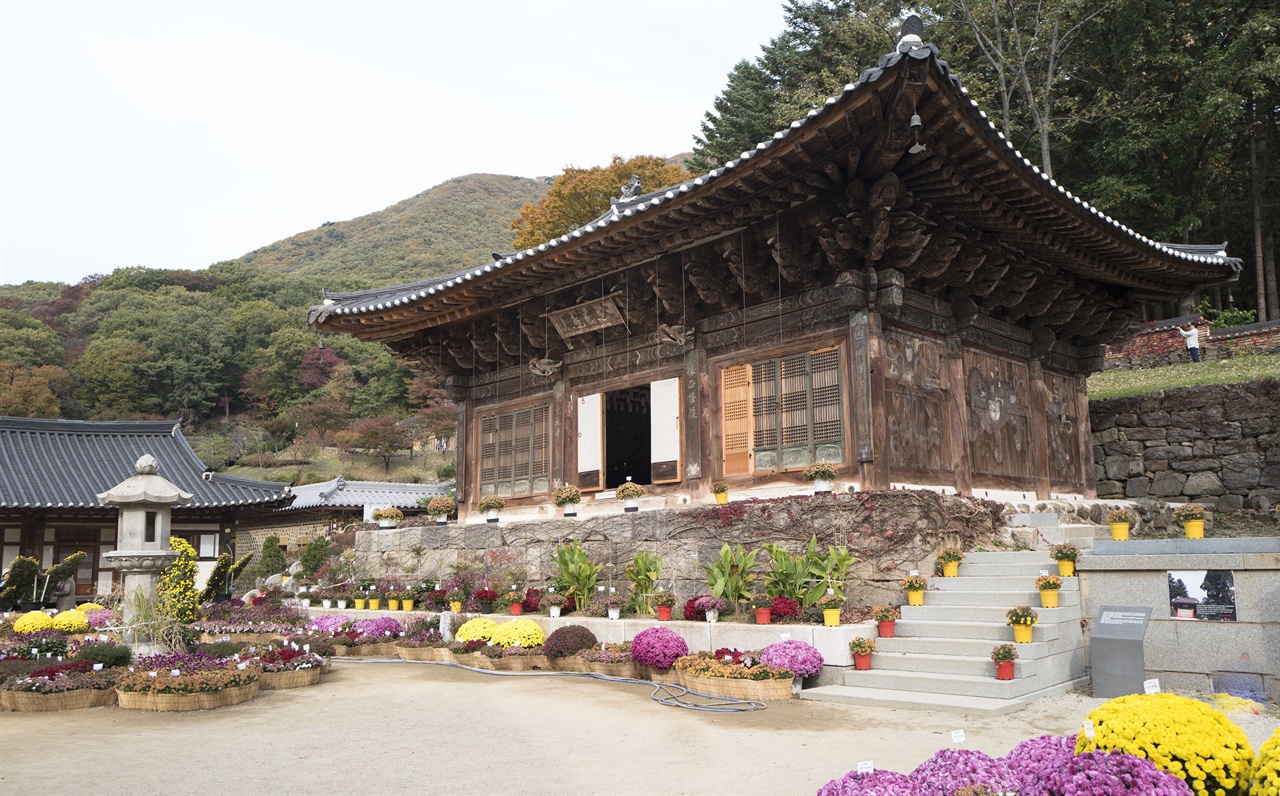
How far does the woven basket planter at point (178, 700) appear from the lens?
356 inches

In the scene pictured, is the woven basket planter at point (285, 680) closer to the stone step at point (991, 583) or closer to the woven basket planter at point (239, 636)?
the woven basket planter at point (239, 636)

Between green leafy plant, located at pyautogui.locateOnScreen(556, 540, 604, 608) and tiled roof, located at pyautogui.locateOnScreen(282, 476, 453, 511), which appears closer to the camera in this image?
green leafy plant, located at pyautogui.locateOnScreen(556, 540, 604, 608)

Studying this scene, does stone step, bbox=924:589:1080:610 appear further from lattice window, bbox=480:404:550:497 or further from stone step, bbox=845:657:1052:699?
lattice window, bbox=480:404:550:497

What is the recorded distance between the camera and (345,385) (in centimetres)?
5575

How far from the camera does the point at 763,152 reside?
32.9 feet

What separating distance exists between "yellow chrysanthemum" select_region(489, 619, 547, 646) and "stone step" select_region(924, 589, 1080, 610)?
5.27 metres

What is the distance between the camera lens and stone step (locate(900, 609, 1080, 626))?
9125mm

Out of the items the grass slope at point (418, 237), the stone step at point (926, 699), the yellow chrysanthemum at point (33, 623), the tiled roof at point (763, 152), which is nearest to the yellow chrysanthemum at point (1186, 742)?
the stone step at point (926, 699)

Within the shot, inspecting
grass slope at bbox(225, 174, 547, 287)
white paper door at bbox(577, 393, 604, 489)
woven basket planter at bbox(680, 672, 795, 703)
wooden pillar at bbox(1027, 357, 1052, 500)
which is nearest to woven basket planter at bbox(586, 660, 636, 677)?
woven basket planter at bbox(680, 672, 795, 703)

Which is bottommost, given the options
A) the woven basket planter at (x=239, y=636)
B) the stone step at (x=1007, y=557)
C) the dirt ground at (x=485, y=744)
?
the woven basket planter at (x=239, y=636)

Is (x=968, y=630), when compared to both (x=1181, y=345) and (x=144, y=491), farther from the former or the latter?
(x=1181, y=345)

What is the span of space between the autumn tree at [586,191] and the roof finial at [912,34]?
29.5 m

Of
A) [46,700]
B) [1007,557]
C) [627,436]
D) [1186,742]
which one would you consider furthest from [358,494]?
[1186,742]

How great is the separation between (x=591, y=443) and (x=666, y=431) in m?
1.88
